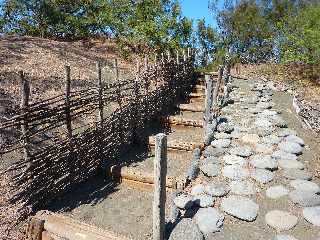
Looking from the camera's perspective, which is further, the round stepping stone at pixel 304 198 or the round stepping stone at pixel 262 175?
the round stepping stone at pixel 262 175

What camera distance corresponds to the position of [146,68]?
293 inches

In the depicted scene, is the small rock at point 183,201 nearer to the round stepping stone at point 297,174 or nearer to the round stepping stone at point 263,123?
the round stepping stone at point 297,174

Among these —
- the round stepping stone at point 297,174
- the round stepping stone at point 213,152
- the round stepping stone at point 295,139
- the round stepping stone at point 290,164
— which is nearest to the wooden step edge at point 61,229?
the round stepping stone at point 213,152

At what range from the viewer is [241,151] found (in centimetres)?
590

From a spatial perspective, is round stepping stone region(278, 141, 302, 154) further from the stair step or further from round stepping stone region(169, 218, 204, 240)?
the stair step

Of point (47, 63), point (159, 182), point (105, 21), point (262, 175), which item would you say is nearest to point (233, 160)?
point (262, 175)

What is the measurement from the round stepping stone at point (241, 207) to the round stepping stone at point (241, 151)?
3.97 ft

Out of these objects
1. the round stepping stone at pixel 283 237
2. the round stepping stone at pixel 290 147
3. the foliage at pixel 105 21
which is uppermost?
A: the foliage at pixel 105 21

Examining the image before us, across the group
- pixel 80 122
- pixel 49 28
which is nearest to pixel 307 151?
pixel 80 122

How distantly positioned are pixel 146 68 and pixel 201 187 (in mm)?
3240

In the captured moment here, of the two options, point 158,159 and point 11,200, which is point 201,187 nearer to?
point 158,159

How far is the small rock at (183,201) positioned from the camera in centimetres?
447

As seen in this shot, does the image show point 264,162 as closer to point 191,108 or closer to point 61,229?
point 61,229

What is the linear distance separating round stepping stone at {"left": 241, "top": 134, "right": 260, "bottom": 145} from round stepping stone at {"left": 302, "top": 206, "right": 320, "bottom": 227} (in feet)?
6.48
